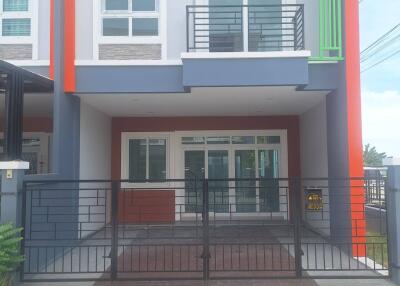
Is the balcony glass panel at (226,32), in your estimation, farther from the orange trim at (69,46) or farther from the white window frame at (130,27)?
the orange trim at (69,46)

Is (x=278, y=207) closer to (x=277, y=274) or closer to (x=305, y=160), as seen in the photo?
(x=305, y=160)

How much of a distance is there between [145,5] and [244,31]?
206 cm

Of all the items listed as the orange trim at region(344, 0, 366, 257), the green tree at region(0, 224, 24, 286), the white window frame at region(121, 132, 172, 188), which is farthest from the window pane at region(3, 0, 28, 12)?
the orange trim at region(344, 0, 366, 257)

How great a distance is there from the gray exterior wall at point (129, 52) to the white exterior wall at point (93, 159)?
4.12 feet

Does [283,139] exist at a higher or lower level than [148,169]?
higher

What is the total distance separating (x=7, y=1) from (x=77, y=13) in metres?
1.29

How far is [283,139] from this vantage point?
11.3 meters

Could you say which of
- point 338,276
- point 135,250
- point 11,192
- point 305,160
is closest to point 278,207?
point 305,160

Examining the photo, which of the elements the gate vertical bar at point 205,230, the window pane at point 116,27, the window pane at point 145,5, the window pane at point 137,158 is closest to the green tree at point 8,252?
the gate vertical bar at point 205,230

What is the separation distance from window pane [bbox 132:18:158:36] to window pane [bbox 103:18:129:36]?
0.16 m

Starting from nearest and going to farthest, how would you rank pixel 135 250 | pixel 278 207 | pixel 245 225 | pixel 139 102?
1. pixel 135 250
2. pixel 139 102
3. pixel 245 225
4. pixel 278 207

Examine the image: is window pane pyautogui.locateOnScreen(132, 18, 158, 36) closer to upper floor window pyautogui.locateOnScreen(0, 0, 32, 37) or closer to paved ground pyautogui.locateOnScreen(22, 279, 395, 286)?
upper floor window pyautogui.locateOnScreen(0, 0, 32, 37)

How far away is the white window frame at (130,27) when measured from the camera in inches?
314

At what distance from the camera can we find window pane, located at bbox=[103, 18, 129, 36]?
8.12m
